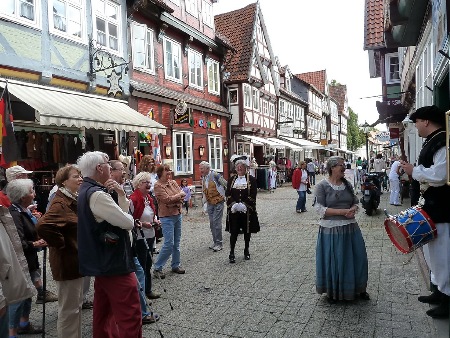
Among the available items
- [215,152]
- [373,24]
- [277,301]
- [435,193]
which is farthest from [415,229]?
[215,152]

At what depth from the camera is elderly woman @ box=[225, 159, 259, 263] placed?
6.72 m

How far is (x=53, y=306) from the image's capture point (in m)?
4.85

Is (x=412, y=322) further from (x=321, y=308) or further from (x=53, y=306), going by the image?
(x=53, y=306)

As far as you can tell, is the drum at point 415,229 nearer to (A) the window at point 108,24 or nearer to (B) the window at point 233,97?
(A) the window at point 108,24

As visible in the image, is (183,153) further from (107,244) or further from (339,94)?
(339,94)

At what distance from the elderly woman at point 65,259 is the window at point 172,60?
1231cm

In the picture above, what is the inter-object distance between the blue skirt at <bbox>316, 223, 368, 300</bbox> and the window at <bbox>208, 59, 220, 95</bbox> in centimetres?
1541

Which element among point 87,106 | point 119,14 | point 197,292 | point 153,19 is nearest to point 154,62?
point 153,19

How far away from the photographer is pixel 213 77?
1952cm

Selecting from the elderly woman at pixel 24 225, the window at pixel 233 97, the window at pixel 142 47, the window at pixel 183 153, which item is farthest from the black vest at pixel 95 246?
the window at pixel 233 97

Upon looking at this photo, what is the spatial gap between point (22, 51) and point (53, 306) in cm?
633

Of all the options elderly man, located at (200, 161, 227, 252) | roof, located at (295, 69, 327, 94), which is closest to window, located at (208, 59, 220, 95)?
elderly man, located at (200, 161, 227, 252)

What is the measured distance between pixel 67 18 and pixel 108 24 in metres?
1.73

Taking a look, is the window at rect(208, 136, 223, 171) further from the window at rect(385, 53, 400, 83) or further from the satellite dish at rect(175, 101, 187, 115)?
the window at rect(385, 53, 400, 83)
